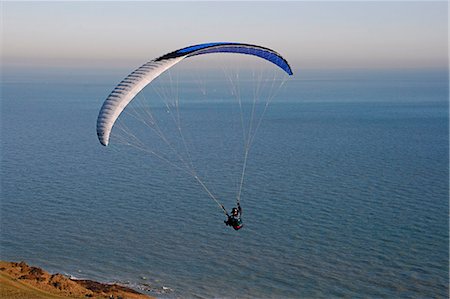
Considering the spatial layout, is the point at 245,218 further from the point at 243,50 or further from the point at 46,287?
the point at 243,50

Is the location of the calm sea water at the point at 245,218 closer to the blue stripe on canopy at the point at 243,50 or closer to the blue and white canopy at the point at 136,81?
the blue and white canopy at the point at 136,81

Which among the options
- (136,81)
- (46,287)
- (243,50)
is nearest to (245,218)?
(46,287)

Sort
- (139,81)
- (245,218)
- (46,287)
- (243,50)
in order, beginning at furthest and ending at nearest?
(245,218), (46,287), (243,50), (139,81)

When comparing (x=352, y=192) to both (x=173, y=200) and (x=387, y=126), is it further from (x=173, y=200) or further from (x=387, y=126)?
(x=387, y=126)

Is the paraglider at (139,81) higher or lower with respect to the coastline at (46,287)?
higher

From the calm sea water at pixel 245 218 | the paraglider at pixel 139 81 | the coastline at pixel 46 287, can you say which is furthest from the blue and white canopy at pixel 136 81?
the calm sea water at pixel 245 218

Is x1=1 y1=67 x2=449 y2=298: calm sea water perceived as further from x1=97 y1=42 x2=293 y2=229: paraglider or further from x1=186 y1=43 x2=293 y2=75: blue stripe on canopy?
x1=186 y1=43 x2=293 y2=75: blue stripe on canopy

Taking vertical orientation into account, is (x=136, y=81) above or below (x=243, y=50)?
below
